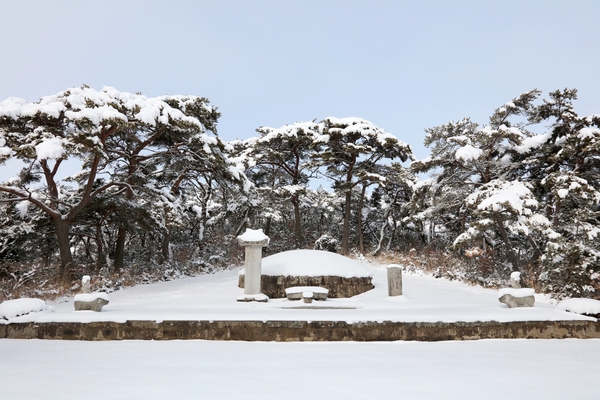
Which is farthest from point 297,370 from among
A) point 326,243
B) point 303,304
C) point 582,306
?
Result: point 326,243

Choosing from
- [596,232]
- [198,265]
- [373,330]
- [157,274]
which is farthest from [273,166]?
[373,330]

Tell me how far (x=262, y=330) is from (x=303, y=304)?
368 centimetres

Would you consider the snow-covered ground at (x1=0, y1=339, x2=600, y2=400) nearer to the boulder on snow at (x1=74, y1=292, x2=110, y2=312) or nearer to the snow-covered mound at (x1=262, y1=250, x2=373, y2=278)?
the boulder on snow at (x1=74, y1=292, x2=110, y2=312)

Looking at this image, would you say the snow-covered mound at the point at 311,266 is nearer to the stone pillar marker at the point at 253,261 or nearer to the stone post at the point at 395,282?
the stone pillar marker at the point at 253,261

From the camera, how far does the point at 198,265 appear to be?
17.7 m

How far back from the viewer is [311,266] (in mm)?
11711

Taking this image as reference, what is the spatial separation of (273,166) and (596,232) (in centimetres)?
1620

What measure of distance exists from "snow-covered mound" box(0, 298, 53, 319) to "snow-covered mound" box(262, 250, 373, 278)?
6118mm

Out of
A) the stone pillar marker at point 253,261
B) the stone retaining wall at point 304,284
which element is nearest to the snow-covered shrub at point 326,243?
the stone retaining wall at point 304,284

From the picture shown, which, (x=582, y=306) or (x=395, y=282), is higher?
(x=395, y=282)

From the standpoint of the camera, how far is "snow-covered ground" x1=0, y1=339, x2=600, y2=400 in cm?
332

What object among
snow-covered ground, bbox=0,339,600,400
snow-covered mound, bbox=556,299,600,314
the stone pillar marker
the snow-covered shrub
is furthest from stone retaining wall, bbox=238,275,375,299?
the snow-covered shrub

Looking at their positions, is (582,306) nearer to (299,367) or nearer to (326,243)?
(299,367)

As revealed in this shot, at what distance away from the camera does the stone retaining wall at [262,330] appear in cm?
588
